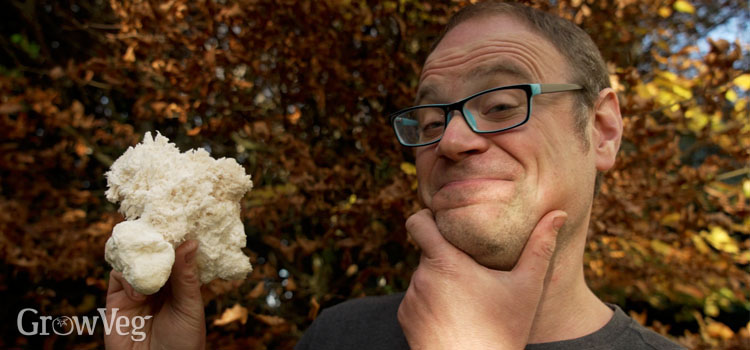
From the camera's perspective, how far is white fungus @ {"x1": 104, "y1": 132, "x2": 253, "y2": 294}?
127 centimetres

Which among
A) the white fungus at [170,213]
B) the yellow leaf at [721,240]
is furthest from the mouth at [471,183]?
the yellow leaf at [721,240]

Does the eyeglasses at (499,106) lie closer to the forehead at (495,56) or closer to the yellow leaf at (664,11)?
the forehead at (495,56)

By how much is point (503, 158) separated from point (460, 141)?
145mm

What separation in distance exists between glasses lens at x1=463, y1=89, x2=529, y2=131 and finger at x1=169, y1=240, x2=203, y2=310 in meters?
0.96

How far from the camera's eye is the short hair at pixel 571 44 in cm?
165

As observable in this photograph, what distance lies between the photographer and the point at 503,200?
1.44 metres

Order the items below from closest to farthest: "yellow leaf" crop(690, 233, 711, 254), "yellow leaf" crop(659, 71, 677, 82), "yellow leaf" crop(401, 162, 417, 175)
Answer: "yellow leaf" crop(401, 162, 417, 175) < "yellow leaf" crop(659, 71, 677, 82) < "yellow leaf" crop(690, 233, 711, 254)

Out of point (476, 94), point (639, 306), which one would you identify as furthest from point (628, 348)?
point (639, 306)

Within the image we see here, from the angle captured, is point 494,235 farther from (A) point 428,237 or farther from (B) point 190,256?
(B) point 190,256

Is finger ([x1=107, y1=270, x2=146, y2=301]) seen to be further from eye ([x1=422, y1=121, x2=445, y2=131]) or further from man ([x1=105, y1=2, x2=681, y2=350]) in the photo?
eye ([x1=422, y1=121, x2=445, y2=131])

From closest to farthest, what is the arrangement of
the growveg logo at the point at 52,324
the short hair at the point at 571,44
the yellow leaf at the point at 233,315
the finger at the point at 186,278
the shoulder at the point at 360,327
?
the finger at the point at 186,278 < the short hair at the point at 571,44 < the shoulder at the point at 360,327 < the yellow leaf at the point at 233,315 < the growveg logo at the point at 52,324

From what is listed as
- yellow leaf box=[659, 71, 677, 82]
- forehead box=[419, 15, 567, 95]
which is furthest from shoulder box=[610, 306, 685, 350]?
yellow leaf box=[659, 71, 677, 82]

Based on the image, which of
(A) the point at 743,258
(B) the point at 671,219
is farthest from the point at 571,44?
(A) the point at 743,258

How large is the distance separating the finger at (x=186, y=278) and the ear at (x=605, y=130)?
1413 millimetres
